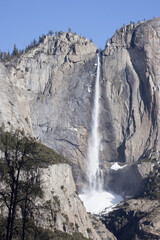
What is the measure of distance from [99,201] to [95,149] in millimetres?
12567

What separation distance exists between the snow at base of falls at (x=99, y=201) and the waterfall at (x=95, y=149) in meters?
2.41

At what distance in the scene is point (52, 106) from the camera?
5187 inches

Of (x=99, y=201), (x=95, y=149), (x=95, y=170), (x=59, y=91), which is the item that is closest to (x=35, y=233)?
(x=99, y=201)

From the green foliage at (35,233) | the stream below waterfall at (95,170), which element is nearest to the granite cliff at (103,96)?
the stream below waterfall at (95,170)

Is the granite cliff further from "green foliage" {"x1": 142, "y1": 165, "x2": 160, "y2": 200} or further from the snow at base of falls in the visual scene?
"green foliage" {"x1": 142, "y1": 165, "x2": 160, "y2": 200}

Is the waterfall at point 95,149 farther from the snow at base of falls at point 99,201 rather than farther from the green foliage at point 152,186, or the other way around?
the green foliage at point 152,186

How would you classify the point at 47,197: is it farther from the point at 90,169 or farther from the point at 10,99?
the point at 90,169

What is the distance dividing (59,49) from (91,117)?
16459 mm

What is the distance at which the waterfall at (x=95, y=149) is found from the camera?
133 meters

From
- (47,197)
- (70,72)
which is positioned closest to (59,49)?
(70,72)

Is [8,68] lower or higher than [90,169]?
higher

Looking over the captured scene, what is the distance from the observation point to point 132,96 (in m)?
134

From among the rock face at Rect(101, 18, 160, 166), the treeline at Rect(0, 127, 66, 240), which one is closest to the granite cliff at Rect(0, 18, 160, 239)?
the rock face at Rect(101, 18, 160, 166)

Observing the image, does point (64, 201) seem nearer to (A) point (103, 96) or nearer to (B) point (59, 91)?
(B) point (59, 91)
